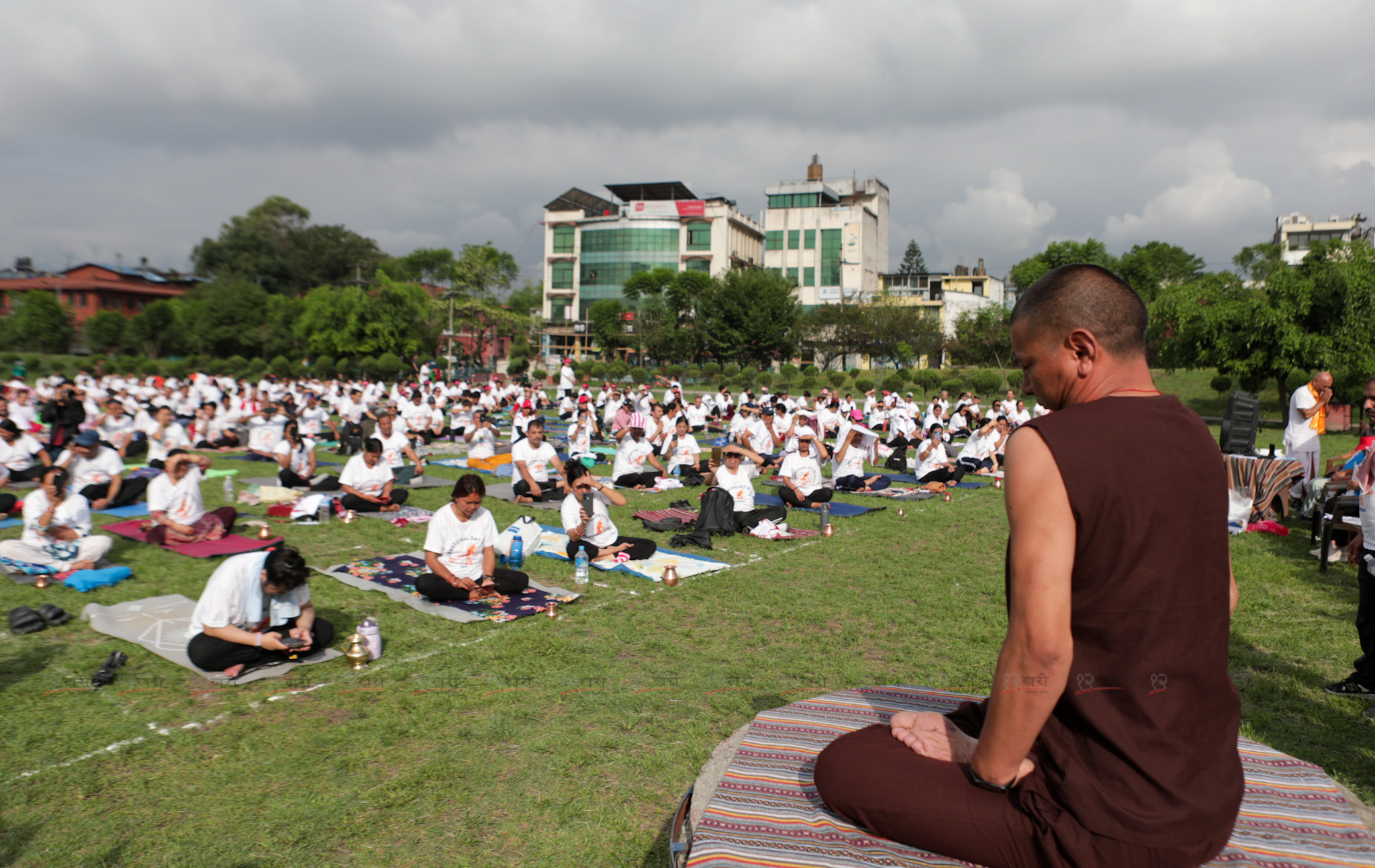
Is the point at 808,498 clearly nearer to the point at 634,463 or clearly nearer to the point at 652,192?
the point at 634,463

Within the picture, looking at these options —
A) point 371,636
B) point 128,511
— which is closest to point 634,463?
point 128,511

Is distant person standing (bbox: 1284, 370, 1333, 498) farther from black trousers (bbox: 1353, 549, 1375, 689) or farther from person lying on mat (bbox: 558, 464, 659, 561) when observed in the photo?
person lying on mat (bbox: 558, 464, 659, 561)

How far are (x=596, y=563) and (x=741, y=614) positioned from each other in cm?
209

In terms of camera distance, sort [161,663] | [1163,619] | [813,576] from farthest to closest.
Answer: [813,576]
[161,663]
[1163,619]

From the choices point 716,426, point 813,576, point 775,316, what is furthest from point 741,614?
point 775,316

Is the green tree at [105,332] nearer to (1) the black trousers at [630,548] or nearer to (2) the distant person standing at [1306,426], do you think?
(1) the black trousers at [630,548]

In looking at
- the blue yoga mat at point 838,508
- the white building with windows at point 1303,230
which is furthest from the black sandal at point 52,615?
the white building with windows at point 1303,230

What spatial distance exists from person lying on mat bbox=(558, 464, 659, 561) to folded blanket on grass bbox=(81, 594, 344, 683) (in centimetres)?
307

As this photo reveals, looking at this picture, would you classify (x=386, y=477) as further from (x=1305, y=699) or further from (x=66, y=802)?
(x=1305, y=699)

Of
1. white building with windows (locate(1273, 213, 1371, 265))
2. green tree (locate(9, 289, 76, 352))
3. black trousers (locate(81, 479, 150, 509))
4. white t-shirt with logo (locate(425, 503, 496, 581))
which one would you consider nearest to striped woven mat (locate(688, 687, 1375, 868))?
white t-shirt with logo (locate(425, 503, 496, 581))

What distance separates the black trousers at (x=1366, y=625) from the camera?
5.07 metres

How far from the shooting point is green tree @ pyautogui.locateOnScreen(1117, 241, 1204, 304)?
1997 inches

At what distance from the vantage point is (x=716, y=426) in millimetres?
23969

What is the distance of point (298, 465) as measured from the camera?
12891 millimetres
